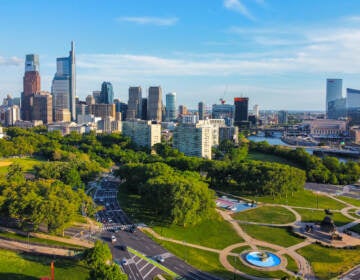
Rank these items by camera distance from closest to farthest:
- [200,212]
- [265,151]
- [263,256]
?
[263,256] → [200,212] → [265,151]

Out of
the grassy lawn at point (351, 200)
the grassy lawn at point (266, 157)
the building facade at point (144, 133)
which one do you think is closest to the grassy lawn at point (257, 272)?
the grassy lawn at point (351, 200)

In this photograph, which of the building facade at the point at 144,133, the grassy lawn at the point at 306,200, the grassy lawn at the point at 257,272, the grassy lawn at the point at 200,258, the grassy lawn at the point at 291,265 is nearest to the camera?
the grassy lawn at the point at 257,272

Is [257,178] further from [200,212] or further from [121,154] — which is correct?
Answer: [121,154]

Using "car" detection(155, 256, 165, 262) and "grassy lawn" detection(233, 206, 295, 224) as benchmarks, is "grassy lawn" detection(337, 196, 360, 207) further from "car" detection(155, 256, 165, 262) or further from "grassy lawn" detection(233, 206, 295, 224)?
"car" detection(155, 256, 165, 262)

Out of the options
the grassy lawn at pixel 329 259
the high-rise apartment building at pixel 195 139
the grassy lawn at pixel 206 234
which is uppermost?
the high-rise apartment building at pixel 195 139

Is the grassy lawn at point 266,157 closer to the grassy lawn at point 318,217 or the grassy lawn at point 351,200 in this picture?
the grassy lawn at point 351,200

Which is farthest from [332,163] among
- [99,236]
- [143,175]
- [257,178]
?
[99,236]

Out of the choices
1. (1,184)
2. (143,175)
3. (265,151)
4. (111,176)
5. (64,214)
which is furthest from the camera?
(265,151)

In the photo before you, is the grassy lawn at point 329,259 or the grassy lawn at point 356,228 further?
the grassy lawn at point 356,228
